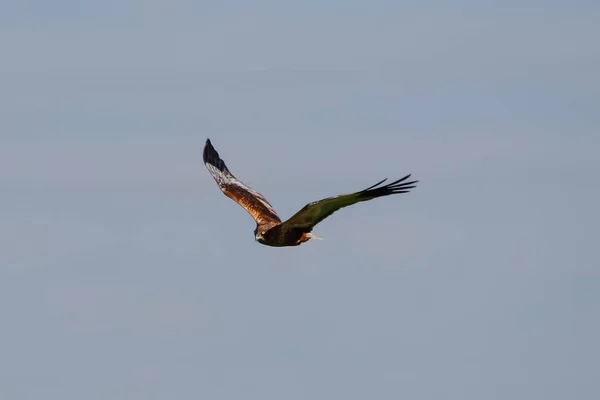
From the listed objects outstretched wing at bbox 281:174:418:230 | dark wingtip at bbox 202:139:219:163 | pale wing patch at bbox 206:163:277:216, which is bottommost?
A: outstretched wing at bbox 281:174:418:230

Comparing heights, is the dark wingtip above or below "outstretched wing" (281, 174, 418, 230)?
above

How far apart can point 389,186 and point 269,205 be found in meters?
9.85

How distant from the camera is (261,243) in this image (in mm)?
47094

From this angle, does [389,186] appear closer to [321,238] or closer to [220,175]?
[321,238]

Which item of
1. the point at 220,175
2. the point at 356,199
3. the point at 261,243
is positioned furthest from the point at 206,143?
the point at 356,199

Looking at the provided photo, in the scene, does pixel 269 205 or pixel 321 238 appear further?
pixel 269 205

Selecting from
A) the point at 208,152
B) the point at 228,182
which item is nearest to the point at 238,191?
the point at 228,182

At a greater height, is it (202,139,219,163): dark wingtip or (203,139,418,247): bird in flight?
(202,139,219,163): dark wingtip

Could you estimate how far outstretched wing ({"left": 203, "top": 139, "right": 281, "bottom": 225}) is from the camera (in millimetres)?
50938

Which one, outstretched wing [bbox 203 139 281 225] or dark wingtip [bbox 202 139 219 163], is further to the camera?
dark wingtip [bbox 202 139 219 163]

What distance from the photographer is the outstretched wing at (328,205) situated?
42.6m

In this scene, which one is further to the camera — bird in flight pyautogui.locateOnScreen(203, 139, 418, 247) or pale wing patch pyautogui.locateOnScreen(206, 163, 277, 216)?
pale wing patch pyautogui.locateOnScreen(206, 163, 277, 216)

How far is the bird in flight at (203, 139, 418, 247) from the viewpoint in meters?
42.9

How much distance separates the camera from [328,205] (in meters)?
44.0
